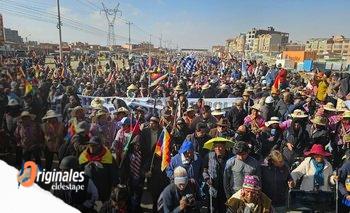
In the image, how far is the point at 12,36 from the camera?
309 centimetres

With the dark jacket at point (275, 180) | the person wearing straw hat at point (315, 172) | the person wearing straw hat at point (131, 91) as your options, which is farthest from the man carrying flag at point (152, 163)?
the person wearing straw hat at point (131, 91)

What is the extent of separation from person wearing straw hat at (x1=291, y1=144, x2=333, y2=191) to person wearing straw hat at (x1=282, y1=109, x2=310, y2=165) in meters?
0.39

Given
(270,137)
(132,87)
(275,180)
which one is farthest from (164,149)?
(132,87)

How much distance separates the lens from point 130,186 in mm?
Result: 4109

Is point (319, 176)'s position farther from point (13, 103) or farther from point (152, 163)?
point (13, 103)

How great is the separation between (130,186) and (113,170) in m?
0.65

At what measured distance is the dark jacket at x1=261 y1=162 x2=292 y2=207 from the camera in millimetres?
3771

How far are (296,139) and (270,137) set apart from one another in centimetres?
33

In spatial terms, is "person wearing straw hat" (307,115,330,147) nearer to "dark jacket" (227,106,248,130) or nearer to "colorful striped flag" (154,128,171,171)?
"dark jacket" (227,106,248,130)

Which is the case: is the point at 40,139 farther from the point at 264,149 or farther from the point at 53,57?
the point at 53,57

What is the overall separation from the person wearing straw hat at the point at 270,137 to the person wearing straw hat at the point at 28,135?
273cm

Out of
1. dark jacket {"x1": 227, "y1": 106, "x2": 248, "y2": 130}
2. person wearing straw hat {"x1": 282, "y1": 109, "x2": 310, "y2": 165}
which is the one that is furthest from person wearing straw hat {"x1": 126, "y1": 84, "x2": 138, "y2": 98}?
person wearing straw hat {"x1": 282, "y1": 109, "x2": 310, "y2": 165}

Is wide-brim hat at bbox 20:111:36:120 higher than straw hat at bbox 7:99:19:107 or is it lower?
lower

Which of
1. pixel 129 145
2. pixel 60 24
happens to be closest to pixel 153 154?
pixel 129 145
